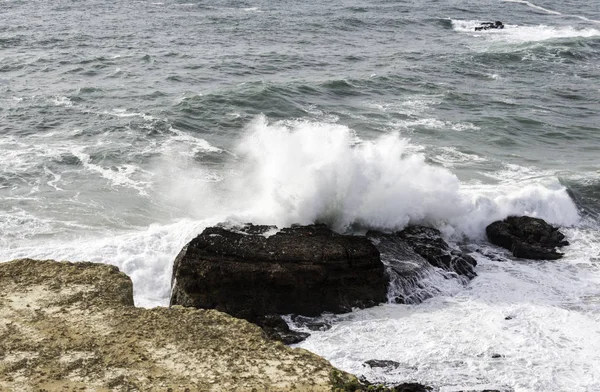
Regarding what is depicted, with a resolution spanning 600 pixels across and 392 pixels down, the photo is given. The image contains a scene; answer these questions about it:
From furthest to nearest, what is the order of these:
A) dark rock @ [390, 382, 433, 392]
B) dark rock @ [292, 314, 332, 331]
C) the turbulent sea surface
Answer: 1. the turbulent sea surface
2. dark rock @ [292, 314, 332, 331]
3. dark rock @ [390, 382, 433, 392]

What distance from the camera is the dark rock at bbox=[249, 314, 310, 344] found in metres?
11.7

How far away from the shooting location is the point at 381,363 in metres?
11.0

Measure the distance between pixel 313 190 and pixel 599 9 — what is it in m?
47.0

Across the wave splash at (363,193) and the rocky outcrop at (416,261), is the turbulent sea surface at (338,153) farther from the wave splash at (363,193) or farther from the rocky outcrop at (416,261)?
the rocky outcrop at (416,261)

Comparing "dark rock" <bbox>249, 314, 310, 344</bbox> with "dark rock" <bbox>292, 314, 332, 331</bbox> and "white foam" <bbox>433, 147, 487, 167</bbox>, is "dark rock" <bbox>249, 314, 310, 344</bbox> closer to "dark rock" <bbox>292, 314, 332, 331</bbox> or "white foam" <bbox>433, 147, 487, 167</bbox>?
"dark rock" <bbox>292, 314, 332, 331</bbox>

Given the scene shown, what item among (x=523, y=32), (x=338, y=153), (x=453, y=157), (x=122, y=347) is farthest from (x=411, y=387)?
(x=523, y=32)

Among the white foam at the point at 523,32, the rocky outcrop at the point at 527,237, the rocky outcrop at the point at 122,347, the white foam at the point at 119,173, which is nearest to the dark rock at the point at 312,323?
the rocky outcrop at the point at 122,347

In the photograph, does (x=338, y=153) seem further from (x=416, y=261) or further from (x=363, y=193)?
(x=416, y=261)

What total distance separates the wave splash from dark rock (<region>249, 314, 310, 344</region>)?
3.11m

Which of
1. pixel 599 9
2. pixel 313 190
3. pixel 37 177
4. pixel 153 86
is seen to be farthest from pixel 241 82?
pixel 599 9

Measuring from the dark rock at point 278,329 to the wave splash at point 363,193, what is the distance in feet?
10.2

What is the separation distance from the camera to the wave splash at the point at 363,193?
15.2 meters

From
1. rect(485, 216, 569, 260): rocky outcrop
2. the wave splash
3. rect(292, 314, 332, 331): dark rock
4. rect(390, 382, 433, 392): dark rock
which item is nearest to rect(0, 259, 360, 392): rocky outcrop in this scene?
rect(390, 382, 433, 392): dark rock

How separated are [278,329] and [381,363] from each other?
1.83 m
